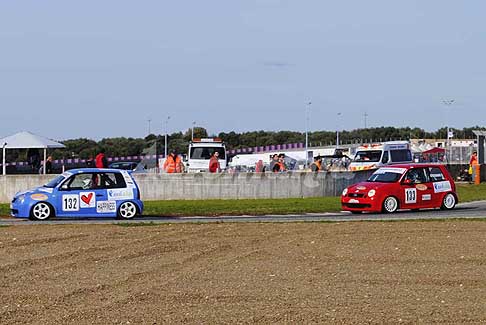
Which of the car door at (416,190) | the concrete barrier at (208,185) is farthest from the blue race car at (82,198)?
the concrete barrier at (208,185)

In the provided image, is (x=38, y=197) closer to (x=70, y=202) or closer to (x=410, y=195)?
(x=70, y=202)

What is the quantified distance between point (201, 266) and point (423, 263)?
11.0 ft

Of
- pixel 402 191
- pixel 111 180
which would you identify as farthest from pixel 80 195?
pixel 402 191

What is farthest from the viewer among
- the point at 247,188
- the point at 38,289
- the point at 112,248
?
the point at 247,188

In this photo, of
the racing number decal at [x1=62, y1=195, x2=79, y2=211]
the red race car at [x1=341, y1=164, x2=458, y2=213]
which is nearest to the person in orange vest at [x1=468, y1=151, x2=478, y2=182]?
the red race car at [x1=341, y1=164, x2=458, y2=213]

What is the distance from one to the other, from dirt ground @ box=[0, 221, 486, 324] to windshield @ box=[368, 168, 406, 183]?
7.87m

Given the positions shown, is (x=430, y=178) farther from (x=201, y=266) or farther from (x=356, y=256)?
(x=201, y=266)

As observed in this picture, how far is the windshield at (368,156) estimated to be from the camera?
144ft

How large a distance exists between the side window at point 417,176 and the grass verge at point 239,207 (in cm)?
272

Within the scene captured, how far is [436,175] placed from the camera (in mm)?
28031

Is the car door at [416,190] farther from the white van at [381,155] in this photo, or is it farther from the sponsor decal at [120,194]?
the white van at [381,155]

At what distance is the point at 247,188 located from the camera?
35.0 m

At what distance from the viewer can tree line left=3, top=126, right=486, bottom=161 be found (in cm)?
8669

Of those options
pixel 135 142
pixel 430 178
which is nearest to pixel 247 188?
pixel 430 178
